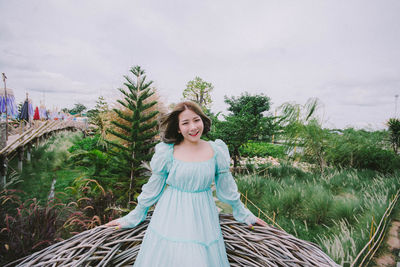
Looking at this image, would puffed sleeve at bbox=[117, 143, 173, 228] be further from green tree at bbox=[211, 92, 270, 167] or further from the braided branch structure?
green tree at bbox=[211, 92, 270, 167]

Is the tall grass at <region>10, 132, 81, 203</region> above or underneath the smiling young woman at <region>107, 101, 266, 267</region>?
underneath

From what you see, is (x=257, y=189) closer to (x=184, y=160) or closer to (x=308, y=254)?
(x=308, y=254)

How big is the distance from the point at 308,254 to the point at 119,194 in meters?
2.73

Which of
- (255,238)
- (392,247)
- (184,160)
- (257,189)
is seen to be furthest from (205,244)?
(257,189)

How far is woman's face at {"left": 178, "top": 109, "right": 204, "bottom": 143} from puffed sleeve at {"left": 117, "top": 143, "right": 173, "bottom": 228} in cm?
19

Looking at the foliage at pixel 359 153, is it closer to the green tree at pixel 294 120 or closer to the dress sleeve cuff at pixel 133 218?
the green tree at pixel 294 120

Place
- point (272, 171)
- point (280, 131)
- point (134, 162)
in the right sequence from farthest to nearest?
point (280, 131), point (272, 171), point (134, 162)

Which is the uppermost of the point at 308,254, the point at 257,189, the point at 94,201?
the point at 308,254

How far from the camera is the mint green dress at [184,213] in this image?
1.21m

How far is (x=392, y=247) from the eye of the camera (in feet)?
7.28

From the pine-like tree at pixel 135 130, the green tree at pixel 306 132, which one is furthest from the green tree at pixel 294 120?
the pine-like tree at pixel 135 130

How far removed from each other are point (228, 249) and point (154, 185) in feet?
2.59

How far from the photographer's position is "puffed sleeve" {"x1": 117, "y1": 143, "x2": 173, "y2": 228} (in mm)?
1386

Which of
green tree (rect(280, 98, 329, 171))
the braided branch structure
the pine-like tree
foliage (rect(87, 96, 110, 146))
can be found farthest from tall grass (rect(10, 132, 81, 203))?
green tree (rect(280, 98, 329, 171))
